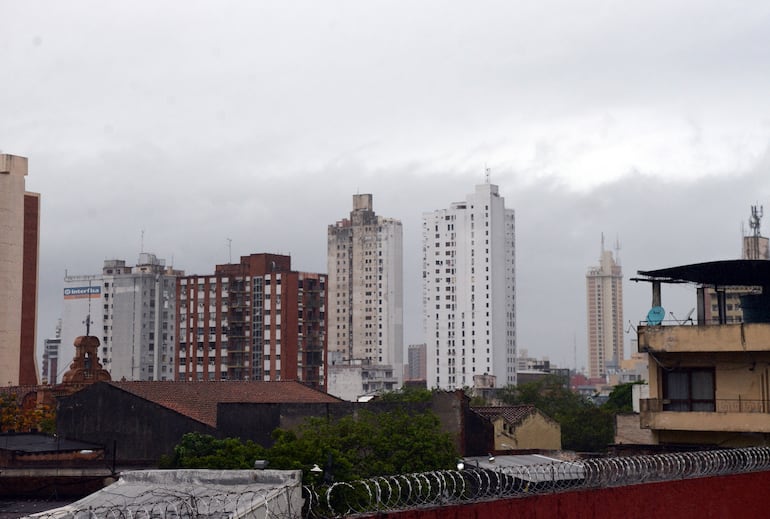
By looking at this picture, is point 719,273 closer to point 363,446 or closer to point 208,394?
point 363,446

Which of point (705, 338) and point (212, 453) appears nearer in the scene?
point (705, 338)

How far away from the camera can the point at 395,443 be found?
47219 millimetres

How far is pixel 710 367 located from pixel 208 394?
3278 cm

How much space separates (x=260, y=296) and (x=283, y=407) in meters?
96.1

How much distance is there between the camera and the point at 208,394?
205 ft

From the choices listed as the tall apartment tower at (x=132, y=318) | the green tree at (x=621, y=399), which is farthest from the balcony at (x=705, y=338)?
the tall apartment tower at (x=132, y=318)

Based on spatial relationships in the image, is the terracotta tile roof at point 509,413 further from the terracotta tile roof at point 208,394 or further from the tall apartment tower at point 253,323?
the tall apartment tower at point 253,323

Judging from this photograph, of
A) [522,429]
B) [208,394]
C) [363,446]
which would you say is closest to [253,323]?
[522,429]

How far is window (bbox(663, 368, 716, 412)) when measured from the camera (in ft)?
128

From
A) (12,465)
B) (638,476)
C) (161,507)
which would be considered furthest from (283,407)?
(161,507)

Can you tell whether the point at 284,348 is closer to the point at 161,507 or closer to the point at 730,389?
the point at 730,389

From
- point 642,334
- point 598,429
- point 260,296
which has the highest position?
point 260,296

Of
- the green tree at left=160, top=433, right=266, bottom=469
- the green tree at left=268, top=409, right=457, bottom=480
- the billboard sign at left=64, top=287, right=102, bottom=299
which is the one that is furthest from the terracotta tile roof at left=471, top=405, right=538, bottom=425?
the billboard sign at left=64, top=287, right=102, bottom=299

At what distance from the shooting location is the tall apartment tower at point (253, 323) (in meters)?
147
